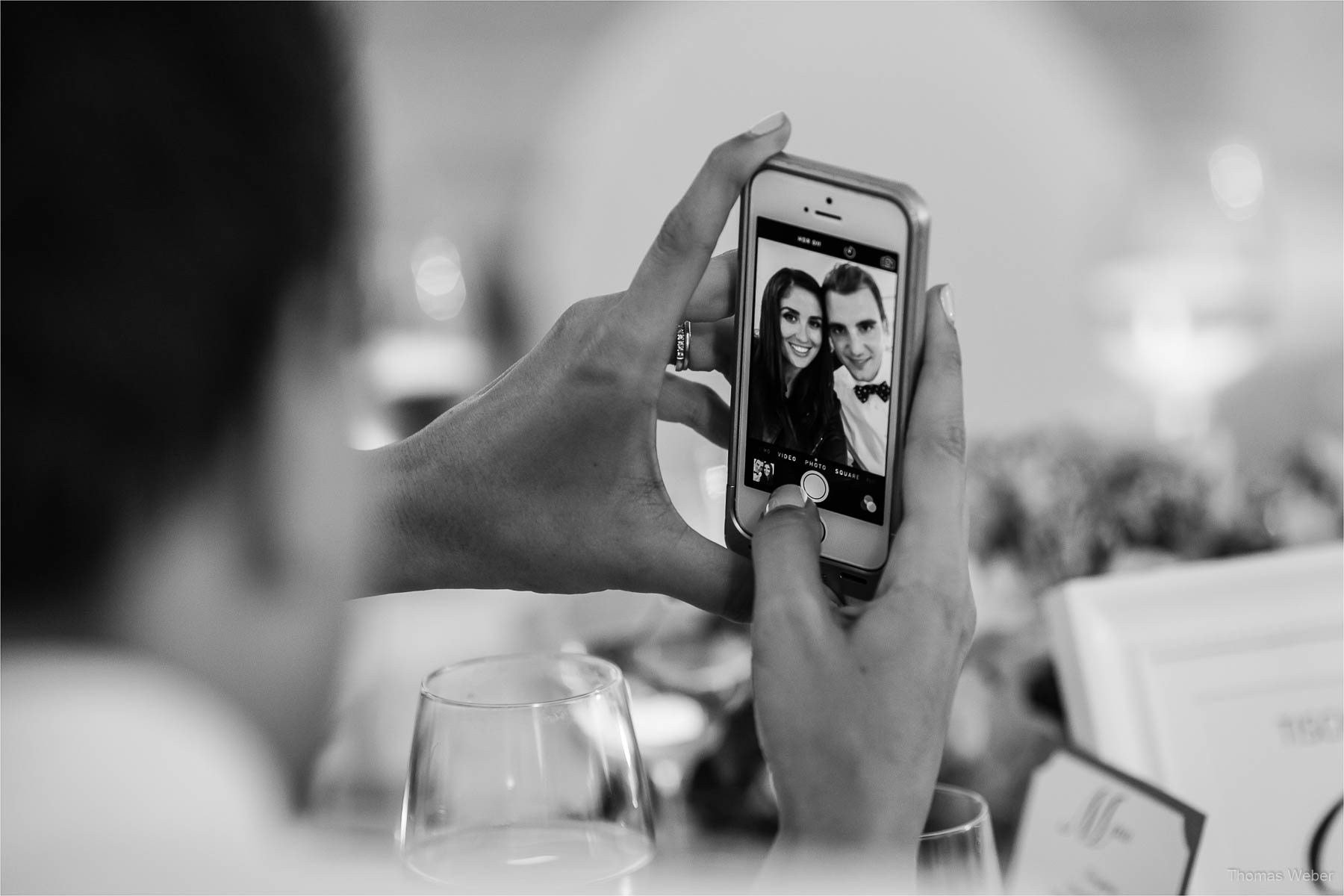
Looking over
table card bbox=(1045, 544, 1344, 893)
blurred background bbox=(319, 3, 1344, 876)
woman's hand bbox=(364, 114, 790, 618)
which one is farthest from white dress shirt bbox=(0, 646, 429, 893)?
blurred background bbox=(319, 3, 1344, 876)

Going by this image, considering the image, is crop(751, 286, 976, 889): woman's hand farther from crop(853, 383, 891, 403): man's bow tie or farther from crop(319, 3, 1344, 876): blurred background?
crop(319, 3, 1344, 876): blurred background

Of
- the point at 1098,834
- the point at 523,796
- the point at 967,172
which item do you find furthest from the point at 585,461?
the point at 967,172

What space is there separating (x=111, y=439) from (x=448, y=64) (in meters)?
0.99

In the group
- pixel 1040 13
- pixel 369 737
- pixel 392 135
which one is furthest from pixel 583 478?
pixel 1040 13

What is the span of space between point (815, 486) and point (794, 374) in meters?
0.05

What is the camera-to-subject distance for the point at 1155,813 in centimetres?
46

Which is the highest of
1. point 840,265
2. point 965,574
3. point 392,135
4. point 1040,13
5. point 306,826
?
point 1040,13

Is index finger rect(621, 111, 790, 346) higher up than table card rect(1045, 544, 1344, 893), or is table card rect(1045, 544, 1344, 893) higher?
index finger rect(621, 111, 790, 346)

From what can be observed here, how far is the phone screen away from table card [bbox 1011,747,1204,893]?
152 millimetres

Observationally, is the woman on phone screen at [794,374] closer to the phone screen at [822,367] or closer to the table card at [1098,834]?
the phone screen at [822,367]

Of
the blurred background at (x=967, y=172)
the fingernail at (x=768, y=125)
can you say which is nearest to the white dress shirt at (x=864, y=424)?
the fingernail at (x=768, y=125)

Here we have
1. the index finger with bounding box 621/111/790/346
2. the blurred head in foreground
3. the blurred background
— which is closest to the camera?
the blurred head in foreground

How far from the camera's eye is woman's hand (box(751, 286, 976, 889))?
1.11ft

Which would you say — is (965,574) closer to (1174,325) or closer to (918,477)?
(918,477)
